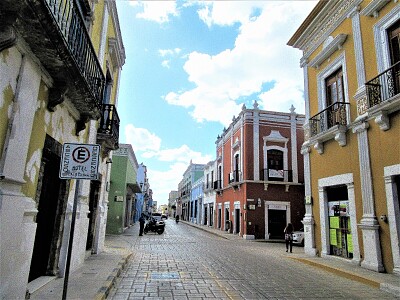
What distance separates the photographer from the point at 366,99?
9.16 metres

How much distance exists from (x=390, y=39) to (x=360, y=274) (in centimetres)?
652

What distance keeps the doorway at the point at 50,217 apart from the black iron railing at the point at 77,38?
163cm

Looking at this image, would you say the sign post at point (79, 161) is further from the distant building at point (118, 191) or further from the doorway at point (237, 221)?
the doorway at point (237, 221)

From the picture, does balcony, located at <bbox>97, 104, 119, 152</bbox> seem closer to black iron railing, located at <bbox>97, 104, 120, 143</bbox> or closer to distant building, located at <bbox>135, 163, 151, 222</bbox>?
black iron railing, located at <bbox>97, 104, 120, 143</bbox>

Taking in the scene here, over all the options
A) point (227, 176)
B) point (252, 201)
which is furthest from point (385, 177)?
point (227, 176)

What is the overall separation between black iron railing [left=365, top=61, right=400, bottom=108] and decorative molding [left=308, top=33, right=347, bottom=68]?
2.37m

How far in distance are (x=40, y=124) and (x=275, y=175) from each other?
19.1 meters

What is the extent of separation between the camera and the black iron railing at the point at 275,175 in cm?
2218

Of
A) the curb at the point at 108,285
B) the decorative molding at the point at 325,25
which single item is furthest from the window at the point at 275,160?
the curb at the point at 108,285

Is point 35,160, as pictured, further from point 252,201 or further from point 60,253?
point 252,201

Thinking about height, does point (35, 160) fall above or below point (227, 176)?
below

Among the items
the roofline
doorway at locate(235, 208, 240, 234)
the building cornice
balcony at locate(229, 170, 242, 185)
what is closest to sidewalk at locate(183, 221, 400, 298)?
the building cornice

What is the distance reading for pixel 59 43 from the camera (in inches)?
168

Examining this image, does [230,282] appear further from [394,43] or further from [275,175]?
[275,175]
